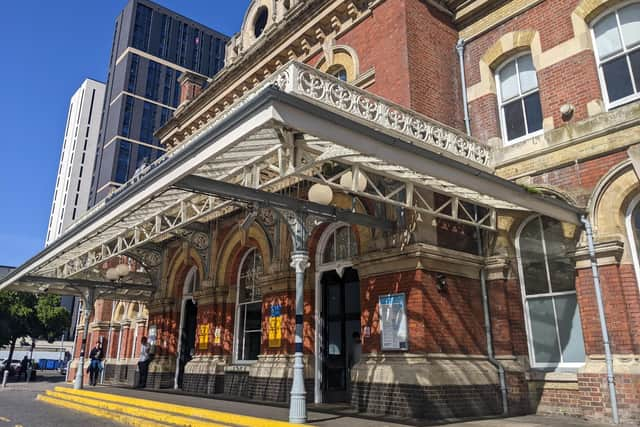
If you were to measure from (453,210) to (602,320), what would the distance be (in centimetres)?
315

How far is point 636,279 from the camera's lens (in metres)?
8.59

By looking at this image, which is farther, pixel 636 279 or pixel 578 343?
pixel 578 343

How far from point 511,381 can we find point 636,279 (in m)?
2.99

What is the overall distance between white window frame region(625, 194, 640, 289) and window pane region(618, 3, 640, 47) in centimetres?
320

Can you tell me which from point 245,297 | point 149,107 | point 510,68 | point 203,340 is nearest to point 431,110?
point 510,68

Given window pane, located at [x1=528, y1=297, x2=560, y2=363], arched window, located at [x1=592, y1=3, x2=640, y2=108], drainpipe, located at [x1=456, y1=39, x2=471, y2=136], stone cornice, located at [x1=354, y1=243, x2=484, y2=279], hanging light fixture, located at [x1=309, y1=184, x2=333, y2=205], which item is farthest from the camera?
drainpipe, located at [x1=456, y1=39, x2=471, y2=136]

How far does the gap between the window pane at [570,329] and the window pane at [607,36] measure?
5.01 meters

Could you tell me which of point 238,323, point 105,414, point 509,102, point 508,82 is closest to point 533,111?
point 509,102

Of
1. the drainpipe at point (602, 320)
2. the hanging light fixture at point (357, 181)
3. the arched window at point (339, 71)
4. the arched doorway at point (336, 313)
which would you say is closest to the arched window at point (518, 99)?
the drainpipe at point (602, 320)

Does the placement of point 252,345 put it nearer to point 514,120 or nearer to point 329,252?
point 329,252

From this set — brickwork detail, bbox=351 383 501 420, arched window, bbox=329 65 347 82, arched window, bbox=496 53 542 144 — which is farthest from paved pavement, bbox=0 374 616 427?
arched window, bbox=329 65 347 82

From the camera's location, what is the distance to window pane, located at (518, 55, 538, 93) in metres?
11.1

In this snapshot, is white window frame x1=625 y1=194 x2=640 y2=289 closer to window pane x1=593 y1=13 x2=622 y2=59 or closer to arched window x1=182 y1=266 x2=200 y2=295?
window pane x1=593 y1=13 x2=622 y2=59

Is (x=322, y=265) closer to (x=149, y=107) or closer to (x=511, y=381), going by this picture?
(x=511, y=381)
